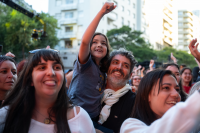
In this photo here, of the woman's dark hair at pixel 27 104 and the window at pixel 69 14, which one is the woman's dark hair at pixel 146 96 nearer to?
the woman's dark hair at pixel 27 104

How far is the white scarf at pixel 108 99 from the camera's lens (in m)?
2.61

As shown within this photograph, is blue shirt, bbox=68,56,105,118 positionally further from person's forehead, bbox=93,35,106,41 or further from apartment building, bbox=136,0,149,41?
apartment building, bbox=136,0,149,41

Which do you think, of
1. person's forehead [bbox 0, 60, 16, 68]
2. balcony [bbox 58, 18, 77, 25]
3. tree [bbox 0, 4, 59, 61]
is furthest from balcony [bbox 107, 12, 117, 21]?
person's forehead [bbox 0, 60, 16, 68]

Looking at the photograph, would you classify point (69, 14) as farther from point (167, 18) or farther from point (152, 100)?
point (167, 18)

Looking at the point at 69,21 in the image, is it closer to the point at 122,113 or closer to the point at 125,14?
the point at 125,14

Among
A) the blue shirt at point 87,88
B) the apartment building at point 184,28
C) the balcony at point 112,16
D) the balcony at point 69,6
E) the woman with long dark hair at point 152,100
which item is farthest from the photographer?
the apartment building at point 184,28

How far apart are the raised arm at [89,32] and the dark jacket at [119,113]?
2.63 feet

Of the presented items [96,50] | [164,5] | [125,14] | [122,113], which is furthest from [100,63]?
[164,5]

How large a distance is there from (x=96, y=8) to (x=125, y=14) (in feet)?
30.7

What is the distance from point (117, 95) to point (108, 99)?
14 cm

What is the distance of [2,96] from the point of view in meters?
2.59

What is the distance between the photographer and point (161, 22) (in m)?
60.9

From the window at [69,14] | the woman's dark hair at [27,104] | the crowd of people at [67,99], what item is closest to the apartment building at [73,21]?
the window at [69,14]

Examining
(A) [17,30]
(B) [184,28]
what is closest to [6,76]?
(A) [17,30]
